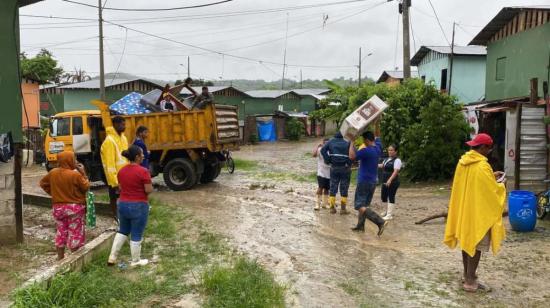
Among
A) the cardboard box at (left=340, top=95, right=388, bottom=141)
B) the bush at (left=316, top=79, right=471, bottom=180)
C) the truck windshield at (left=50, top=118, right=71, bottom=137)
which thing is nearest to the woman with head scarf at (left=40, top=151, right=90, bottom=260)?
the cardboard box at (left=340, top=95, right=388, bottom=141)

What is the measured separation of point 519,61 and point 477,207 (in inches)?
508

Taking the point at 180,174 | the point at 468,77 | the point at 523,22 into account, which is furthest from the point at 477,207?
the point at 468,77

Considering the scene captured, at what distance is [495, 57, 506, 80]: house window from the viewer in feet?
57.6

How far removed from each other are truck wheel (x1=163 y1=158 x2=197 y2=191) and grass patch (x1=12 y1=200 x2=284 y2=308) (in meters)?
6.07

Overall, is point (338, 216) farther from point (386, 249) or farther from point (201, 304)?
point (201, 304)

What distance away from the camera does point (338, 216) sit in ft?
32.4

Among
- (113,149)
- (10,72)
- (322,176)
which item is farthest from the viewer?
(322,176)

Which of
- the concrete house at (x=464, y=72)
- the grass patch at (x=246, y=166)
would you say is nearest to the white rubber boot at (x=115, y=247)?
the grass patch at (x=246, y=166)

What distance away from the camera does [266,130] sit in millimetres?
36750

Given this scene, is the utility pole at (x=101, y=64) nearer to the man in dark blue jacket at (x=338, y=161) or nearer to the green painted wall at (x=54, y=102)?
the green painted wall at (x=54, y=102)

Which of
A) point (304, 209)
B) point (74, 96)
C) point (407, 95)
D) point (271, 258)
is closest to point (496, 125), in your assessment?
point (407, 95)

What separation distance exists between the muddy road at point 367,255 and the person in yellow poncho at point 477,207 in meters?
0.46

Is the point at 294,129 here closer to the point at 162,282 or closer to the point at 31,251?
the point at 31,251

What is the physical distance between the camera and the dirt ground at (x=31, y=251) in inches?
237
